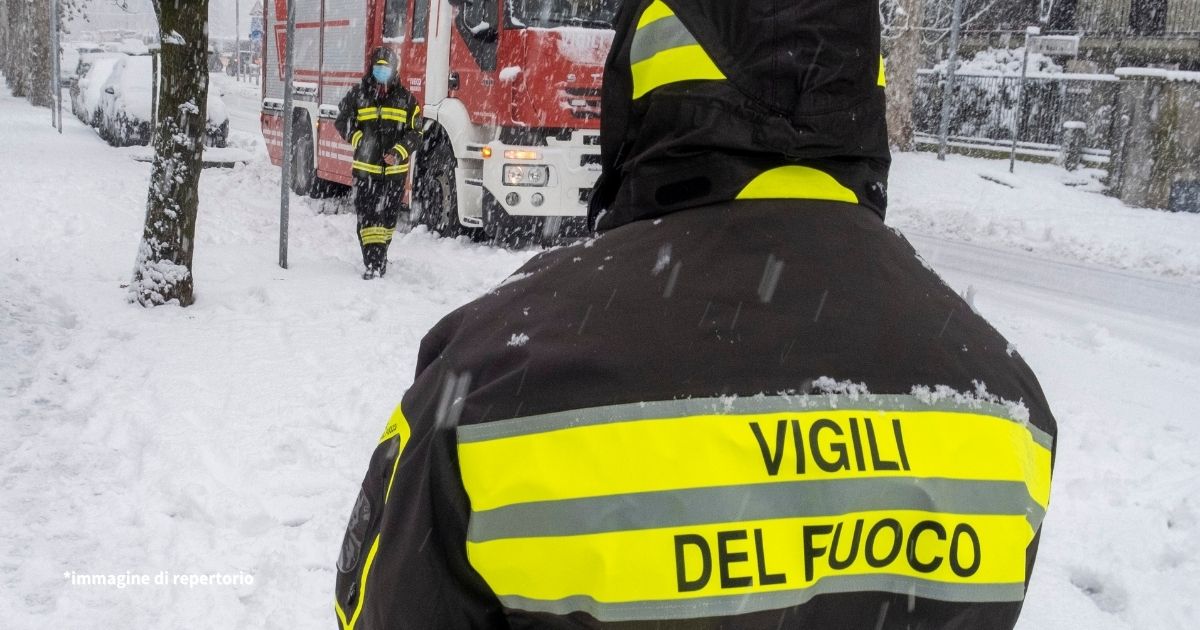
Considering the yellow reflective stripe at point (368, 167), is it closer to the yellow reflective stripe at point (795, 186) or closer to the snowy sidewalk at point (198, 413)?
the snowy sidewalk at point (198, 413)

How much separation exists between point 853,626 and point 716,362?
0.39 metres

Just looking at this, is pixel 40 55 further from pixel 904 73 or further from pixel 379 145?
pixel 379 145

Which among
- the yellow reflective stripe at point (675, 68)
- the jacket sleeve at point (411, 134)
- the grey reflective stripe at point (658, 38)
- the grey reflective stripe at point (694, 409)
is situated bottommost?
the grey reflective stripe at point (694, 409)

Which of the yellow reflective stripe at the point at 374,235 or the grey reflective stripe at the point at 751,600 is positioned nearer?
the grey reflective stripe at the point at 751,600

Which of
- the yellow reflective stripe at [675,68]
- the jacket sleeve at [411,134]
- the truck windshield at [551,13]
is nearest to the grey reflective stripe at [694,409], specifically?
the yellow reflective stripe at [675,68]

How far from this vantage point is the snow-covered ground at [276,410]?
13.0 ft

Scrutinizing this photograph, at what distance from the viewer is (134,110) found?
70.7 feet

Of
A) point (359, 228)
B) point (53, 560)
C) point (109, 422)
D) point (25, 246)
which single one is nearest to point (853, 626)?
point (53, 560)

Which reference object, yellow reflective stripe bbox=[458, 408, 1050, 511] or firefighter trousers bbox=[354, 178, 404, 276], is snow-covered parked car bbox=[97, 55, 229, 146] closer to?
firefighter trousers bbox=[354, 178, 404, 276]

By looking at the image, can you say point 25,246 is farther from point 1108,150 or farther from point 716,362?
point 1108,150

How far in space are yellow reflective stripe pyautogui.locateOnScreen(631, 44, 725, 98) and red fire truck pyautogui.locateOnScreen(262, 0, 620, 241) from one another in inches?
313

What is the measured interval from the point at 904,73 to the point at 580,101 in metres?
14.5

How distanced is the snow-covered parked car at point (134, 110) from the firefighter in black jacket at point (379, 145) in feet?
42.3

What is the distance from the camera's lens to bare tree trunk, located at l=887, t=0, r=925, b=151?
73.7 ft
